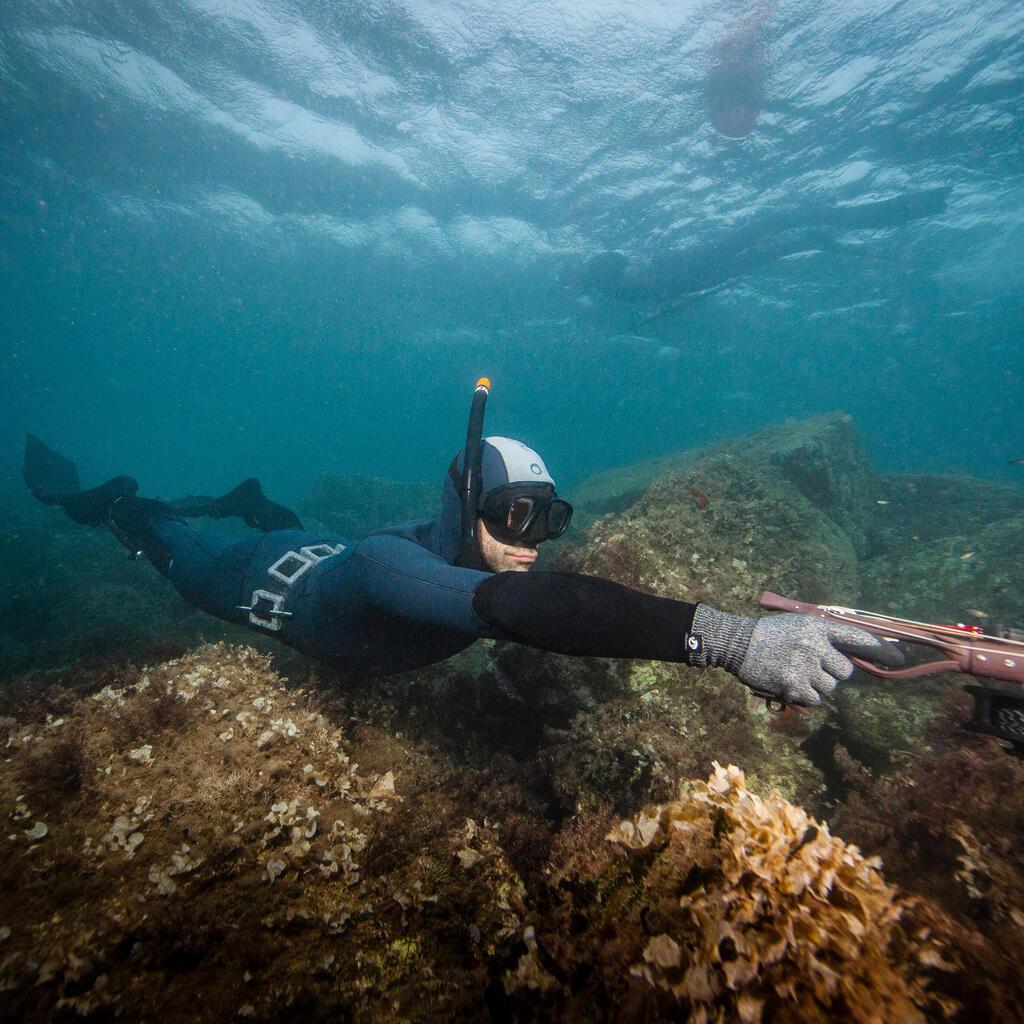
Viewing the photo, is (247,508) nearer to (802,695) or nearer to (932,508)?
(802,695)

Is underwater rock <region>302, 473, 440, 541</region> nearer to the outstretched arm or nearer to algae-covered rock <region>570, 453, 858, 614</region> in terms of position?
algae-covered rock <region>570, 453, 858, 614</region>

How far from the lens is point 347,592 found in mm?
3285

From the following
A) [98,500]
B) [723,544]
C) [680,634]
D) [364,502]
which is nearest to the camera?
[680,634]

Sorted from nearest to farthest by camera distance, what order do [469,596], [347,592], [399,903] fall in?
1. [399,903]
2. [469,596]
3. [347,592]

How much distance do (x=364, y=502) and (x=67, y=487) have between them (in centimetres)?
1077

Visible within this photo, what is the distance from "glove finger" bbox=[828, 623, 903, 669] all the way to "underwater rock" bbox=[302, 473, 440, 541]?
661 inches

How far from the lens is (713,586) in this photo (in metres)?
4.97

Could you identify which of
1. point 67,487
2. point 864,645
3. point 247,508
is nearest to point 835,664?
point 864,645

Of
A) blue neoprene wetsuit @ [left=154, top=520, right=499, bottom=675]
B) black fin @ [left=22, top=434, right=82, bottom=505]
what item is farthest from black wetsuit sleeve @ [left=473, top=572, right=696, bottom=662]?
black fin @ [left=22, top=434, right=82, bottom=505]

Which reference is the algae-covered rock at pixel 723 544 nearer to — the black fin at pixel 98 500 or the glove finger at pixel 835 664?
the glove finger at pixel 835 664

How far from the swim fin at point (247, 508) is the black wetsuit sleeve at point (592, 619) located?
7134mm

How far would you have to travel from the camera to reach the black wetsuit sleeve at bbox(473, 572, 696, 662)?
196cm

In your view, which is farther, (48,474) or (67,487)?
(48,474)

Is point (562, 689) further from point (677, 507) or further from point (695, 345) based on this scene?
point (695, 345)
